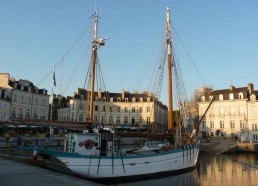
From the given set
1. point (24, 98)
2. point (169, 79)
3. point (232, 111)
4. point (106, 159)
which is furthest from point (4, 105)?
point (232, 111)

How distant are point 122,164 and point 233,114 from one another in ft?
161

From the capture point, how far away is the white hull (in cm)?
1820

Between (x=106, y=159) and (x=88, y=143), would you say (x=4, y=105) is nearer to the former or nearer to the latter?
(x=88, y=143)

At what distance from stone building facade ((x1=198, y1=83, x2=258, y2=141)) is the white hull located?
38651 millimetres

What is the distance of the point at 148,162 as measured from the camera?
68.5 ft

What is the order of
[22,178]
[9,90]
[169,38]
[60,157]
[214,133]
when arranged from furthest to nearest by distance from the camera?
[214,133]
[9,90]
[169,38]
[60,157]
[22,178]

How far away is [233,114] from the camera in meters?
62.4

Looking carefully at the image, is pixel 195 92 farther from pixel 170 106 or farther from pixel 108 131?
pixel 108 131

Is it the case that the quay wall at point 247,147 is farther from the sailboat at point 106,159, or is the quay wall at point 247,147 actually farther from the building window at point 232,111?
the sailboat at point 106,159

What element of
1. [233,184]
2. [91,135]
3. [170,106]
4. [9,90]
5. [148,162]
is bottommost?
[233,184]

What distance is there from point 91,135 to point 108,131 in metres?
1.31

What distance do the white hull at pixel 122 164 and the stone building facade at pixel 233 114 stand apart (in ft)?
127

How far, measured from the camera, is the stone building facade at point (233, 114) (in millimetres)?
60094

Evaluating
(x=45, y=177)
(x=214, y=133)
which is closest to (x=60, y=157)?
(x=45, y=177)
